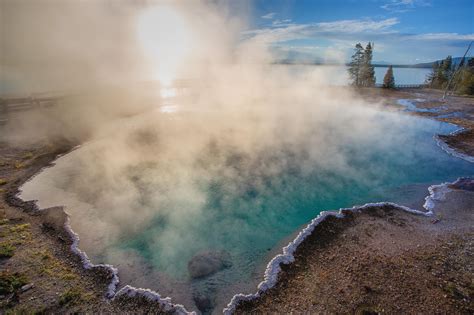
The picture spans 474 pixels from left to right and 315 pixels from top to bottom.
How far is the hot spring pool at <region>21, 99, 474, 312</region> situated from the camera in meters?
9.48

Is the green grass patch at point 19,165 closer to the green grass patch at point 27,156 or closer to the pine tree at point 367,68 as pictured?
the green grass patch at point 27,156

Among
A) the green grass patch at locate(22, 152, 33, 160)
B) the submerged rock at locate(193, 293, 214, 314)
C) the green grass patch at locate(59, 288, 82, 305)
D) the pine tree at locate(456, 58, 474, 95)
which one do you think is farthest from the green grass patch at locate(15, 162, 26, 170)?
the pine tree at locate(456, 58, 474, 95)

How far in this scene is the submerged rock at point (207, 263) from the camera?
886cm

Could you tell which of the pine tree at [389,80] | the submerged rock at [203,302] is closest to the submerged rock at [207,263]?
the submerged rock at [203,302]

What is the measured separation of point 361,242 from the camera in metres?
9.64

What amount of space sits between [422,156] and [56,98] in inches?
2036

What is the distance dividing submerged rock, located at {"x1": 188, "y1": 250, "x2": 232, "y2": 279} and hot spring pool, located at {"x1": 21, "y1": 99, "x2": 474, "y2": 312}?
0.06 metres

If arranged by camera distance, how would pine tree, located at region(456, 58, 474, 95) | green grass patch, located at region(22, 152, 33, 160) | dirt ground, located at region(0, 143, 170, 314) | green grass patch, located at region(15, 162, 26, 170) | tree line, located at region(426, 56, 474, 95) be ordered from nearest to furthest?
dirt ground, located at region(0, 143, 170, 314) < green grass patch, located at region(15, 162, 26, 170) < green grass patch, located at region(22, 152, 33, 160) < pine tree, located at region(456, 58, 474, 95) < tree line, located at region(426, 56, 474, 95)

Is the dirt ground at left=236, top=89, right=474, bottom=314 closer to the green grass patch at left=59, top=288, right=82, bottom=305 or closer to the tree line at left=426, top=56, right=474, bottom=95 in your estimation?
the green grass patch at left=59, top=288, right=82, bottom=305

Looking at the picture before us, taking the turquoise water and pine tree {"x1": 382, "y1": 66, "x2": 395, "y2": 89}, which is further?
pine tree {"x1": 382, "y1": 66, "x2": 395, "y2": 89}

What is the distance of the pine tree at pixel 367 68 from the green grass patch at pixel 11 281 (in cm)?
6242

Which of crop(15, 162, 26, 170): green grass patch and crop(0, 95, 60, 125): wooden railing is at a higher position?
crop(0, 95, 60, 125): wooden railing

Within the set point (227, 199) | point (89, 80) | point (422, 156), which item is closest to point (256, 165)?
point (227, 199)

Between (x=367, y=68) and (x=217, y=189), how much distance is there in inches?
2117
